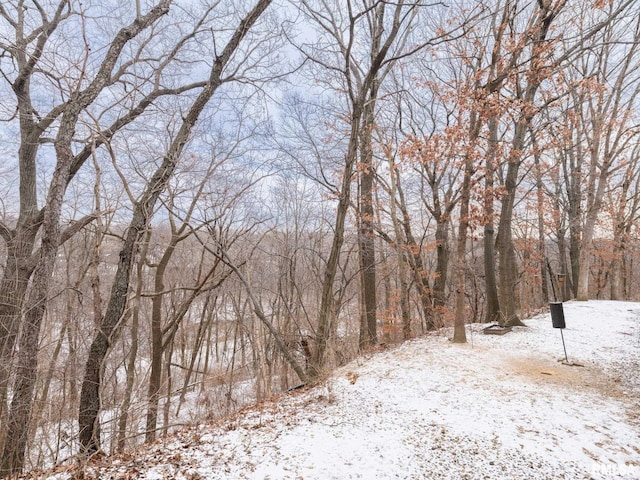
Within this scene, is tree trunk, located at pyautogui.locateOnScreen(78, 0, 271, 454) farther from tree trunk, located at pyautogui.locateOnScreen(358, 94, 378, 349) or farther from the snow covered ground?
tree trunk, located at pyautogui.locateOnScreen(358, 94, 378, 349)

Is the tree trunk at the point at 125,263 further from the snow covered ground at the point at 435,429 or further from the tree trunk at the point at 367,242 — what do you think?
the tree trunk at the point at 367,242

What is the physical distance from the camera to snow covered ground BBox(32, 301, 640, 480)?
300 centimetres

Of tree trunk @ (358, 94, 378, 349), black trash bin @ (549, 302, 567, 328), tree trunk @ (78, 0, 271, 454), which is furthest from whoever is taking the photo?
tree trunk @ (358, 94, 378, 349)

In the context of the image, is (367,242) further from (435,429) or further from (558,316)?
(435,429)

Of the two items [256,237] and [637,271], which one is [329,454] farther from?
[637,271]

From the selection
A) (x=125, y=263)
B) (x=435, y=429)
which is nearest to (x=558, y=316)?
(x=435, y=429)

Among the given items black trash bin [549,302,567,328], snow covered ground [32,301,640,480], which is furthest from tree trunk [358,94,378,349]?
black trash bin [549,302,567,328]

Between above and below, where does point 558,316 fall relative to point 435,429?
above

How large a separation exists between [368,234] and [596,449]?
724cm

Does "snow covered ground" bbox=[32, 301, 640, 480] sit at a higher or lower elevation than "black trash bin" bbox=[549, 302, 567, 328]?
lower

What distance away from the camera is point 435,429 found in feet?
12.3

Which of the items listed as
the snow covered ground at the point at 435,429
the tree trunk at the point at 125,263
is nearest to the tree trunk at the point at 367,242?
the snow covered ground at the point at 435,429

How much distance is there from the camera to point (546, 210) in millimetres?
14781

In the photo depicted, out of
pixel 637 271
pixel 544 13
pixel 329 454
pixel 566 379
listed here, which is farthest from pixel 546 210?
pixel 637 271
